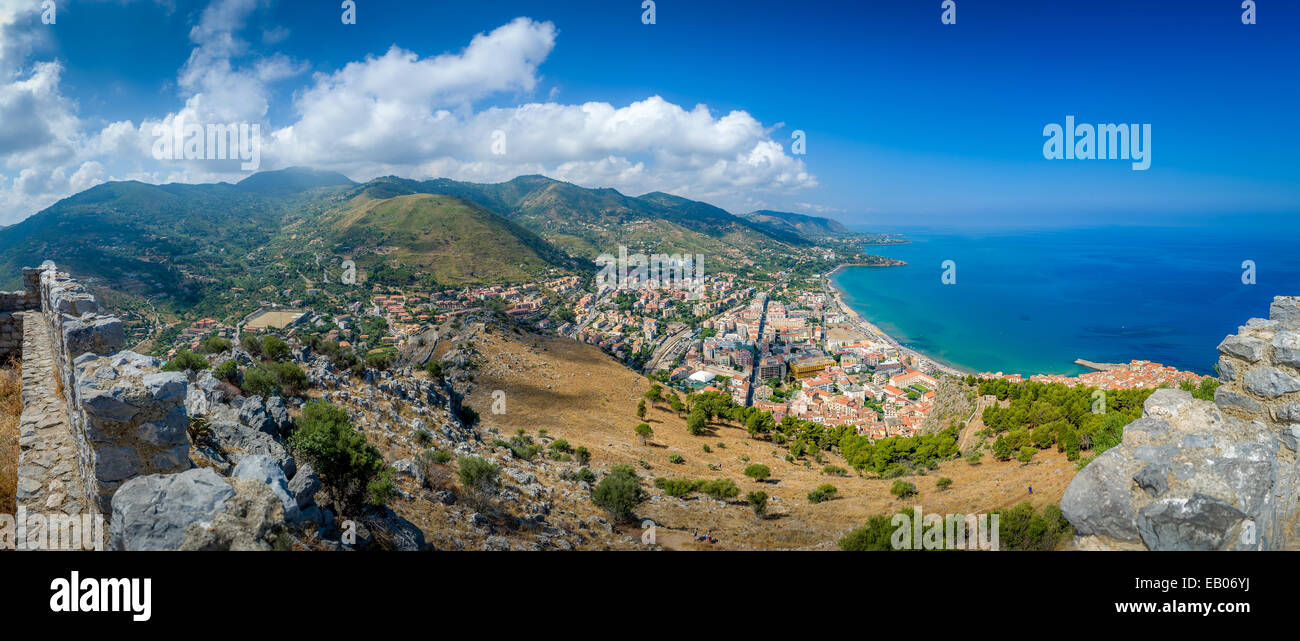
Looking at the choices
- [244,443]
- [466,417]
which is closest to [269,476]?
[244,443]

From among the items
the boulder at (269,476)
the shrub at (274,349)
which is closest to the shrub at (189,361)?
the shrub at (274,349)

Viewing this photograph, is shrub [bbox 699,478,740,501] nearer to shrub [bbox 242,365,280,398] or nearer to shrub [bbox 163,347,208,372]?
shrub [bbox 242,365,280,398]

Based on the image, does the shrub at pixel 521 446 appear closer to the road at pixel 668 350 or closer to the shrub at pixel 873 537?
the shrub at pixel 873 537

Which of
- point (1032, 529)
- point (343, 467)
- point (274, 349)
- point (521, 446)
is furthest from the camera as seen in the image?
point (521, 446)

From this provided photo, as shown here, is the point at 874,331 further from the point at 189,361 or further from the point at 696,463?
the point at 189,361

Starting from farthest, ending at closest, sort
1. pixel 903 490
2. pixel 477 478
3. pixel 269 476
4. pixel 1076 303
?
1. pixel 1076 303
2. pixel 903 490
3. pixel 477 478
4. pixel 269 476
